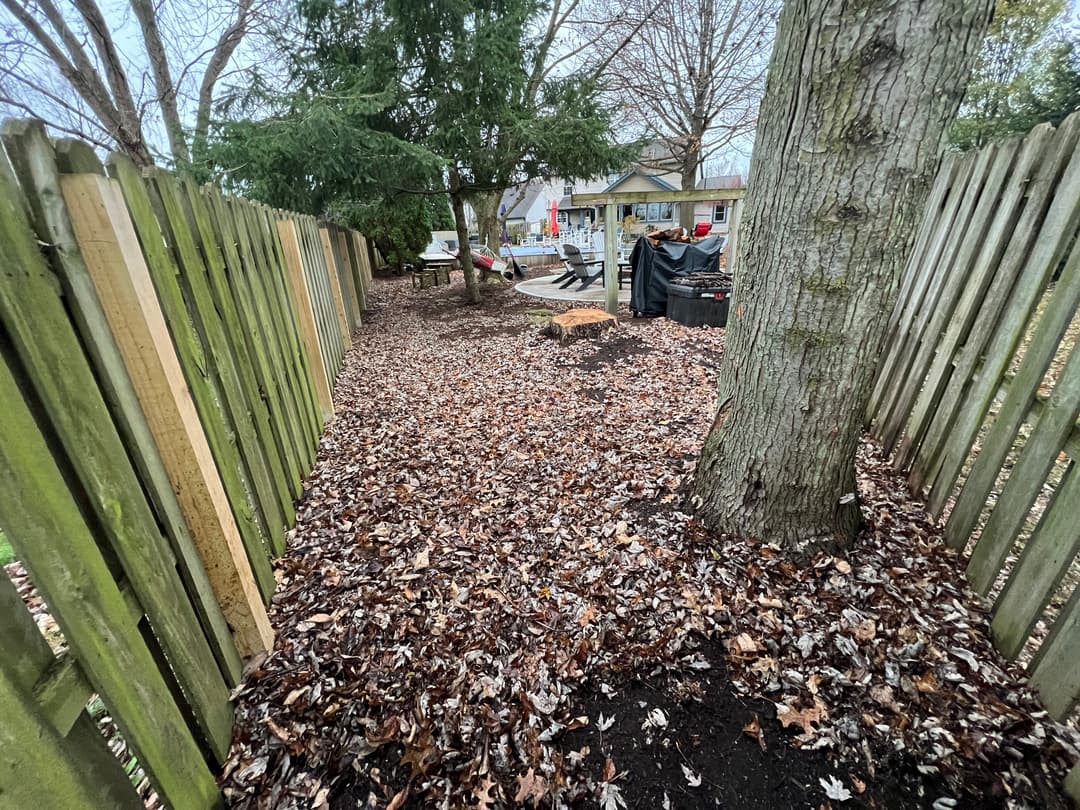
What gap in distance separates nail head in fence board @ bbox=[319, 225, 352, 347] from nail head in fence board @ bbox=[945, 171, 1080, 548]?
6.73 meters

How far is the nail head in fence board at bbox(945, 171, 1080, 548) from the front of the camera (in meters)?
1.68

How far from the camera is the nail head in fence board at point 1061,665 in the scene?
1.40m

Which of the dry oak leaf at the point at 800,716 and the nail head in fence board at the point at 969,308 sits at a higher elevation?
the nail head in fence board at the point at 969,308

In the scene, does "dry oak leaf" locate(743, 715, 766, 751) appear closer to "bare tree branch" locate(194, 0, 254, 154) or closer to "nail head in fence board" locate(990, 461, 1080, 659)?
"nail head in fence board" locate(990, 461, 1080, 659)

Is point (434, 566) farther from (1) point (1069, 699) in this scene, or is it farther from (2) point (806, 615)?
(1) point (1069, 699)

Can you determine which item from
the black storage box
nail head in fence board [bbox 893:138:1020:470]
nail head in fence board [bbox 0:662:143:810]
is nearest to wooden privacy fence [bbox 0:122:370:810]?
nail head in fence board [bbox 0:662:143:810]

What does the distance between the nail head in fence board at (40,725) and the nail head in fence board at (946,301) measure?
3.53 meters

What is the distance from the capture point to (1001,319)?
6.88 feet

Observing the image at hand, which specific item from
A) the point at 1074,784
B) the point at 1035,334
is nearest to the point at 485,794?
the point at 1074,784

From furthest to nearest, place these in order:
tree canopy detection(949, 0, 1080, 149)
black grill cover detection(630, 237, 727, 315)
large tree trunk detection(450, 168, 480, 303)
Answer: large tree trunk detection(450, 168, 480, 303)
tree canopy detection(949, 0, 1080, 149)
black grill cover detection(630, 237, 727, 315)

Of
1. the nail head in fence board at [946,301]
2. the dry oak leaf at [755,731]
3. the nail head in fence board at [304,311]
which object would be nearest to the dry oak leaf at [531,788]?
the dry oak leaf at [755,731]

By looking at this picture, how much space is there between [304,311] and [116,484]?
10.9 feet

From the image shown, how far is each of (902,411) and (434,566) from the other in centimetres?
294

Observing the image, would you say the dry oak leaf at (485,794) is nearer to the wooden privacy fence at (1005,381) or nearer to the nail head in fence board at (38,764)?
the nail head in fence board at (38,764)
